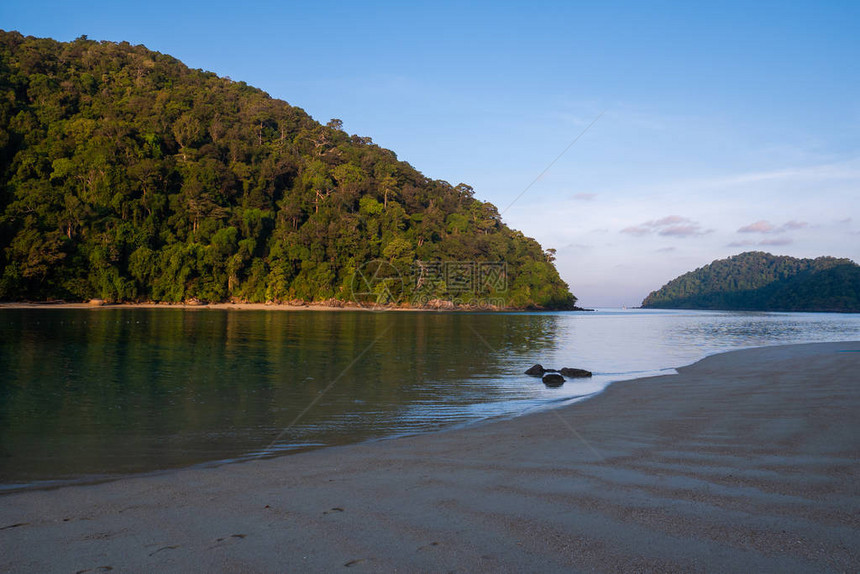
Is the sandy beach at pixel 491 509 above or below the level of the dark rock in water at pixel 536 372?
above

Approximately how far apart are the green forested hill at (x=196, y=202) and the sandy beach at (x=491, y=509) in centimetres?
7387

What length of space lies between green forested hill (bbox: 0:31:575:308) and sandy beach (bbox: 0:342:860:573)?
73874mm

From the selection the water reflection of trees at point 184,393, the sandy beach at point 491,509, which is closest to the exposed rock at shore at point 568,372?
the water reflection of trees at point 184,393

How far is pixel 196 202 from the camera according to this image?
276 ft

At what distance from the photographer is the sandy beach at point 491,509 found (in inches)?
134

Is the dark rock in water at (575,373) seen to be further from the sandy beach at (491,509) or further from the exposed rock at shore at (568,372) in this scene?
the sandy beach at (491,509)

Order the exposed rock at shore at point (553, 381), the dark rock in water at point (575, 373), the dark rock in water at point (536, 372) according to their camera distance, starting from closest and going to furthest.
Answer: the exposed rock at shore at point (553, 381)
the dark rock in water at point (575, 373)
the dark rock in water at point (536, 372)

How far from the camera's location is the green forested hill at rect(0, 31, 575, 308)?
7144cm

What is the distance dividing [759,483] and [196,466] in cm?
640

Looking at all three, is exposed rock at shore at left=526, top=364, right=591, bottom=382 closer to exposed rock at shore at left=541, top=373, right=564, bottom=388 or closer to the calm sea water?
the calm sea water

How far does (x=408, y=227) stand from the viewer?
115 metres

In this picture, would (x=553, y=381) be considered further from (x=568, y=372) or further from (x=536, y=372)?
(x=568, y=372)

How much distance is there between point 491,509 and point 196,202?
90.8 metres

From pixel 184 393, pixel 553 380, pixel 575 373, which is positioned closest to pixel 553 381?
pixel 553 380
